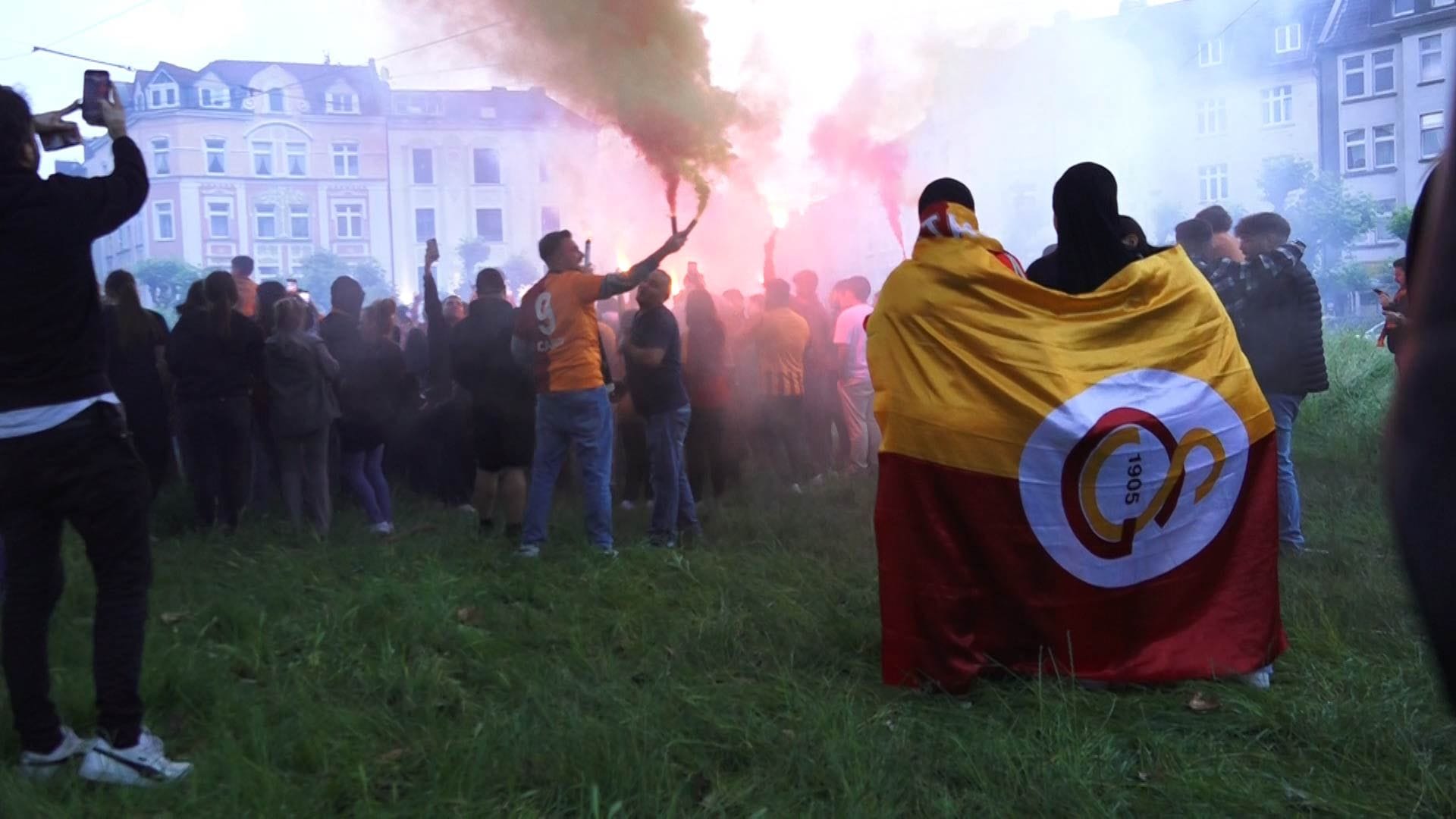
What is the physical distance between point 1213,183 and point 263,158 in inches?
1328

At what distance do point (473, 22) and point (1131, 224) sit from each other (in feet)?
22.2

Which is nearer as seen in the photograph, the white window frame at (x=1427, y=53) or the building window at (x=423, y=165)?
the white window frame at (x=1427, y=53)

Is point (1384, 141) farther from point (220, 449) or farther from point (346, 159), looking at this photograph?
point (220, 449)

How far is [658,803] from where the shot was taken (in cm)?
359

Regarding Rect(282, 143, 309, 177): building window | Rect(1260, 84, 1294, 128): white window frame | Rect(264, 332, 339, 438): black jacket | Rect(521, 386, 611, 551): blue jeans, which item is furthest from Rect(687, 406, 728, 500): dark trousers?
Rect(282, 143, 309, 177): building window

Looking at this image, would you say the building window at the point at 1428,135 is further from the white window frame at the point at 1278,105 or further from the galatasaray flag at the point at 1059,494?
the galatasaray flag at the point at 1059,494

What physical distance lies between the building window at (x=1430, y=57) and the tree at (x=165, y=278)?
134 feet

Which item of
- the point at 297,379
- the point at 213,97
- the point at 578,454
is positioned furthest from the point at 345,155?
the point at 578,454

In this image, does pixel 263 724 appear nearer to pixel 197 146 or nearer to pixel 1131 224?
pixel 1131 224

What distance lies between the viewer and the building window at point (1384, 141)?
3944 cm

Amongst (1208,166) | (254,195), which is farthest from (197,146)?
(1208,166)

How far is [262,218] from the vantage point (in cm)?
4919

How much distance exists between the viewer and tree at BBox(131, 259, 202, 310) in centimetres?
4378

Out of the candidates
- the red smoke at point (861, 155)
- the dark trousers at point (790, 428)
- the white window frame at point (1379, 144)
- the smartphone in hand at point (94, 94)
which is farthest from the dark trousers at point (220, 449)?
the white window frame at point (1379, 144)
